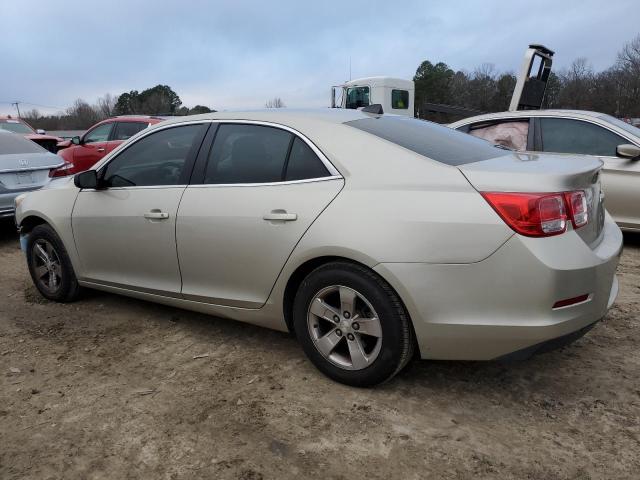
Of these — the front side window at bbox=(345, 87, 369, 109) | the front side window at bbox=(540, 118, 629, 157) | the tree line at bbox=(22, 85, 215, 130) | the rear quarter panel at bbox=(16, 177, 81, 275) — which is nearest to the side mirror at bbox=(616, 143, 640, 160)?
the front side window at bbox=(540, 118, 629, 157)

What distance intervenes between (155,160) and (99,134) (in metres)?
8.74

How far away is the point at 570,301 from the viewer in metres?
2.46

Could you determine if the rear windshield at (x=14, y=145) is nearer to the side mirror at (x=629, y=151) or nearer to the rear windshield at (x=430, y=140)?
the rear windshield at (x=430, y=140)

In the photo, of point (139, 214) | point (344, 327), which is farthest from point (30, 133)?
point (344, 327)

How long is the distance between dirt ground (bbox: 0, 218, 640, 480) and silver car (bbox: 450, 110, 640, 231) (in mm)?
2285

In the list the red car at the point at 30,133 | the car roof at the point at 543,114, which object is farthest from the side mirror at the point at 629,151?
the red car at the point at 30,133

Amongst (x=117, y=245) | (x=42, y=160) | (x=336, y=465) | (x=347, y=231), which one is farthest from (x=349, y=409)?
(x=42, y=160)

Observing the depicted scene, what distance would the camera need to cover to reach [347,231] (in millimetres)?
2729

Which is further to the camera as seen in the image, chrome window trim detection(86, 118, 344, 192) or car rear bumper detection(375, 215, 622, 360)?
chrome window trim detection(86, 118, 344, 192)

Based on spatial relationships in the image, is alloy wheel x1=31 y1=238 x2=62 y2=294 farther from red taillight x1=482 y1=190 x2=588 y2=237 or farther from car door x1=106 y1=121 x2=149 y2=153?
car door x1=106 y1=121 x2=149 y2=153

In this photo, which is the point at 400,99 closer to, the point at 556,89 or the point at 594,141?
the point at 594,141

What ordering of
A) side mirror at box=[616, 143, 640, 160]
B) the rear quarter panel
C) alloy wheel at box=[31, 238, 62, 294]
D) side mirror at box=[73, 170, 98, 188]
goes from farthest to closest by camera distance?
side mirror at box=[616, 143, 640, 160], alloy wheel at box=[31, 238, 62, 294], the rear quarter panel, side mirror at box=[73, 170, 98, 188]

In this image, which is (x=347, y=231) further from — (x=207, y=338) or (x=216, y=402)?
(x=207, y=338)

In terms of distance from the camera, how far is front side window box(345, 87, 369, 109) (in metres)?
18.6
